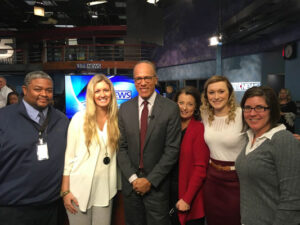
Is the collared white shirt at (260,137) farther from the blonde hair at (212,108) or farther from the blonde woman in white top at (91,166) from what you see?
the blonde woman in white top at (91,166)

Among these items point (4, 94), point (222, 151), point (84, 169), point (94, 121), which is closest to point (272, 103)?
point (222, 151)

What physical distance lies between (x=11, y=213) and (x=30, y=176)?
29 cm

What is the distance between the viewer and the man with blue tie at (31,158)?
1655mm

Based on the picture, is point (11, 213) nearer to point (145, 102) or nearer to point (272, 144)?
point (145, 102)

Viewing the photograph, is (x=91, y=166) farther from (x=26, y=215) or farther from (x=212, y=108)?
(x=212, y=108)

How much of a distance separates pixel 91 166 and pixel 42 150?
0.36 metres

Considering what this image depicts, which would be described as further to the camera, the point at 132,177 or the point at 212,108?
the point at 212,108

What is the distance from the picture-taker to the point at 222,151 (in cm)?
180

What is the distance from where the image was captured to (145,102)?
6.30ft

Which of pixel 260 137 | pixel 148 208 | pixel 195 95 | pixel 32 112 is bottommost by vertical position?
pixel 148 208

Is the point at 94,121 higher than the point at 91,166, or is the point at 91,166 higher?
the point at 94,121

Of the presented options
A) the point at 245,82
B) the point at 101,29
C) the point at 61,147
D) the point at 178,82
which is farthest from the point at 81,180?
the point at 101,29

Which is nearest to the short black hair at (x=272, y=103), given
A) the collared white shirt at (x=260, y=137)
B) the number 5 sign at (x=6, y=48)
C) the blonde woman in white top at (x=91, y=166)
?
the collared white shirt at (x=260, y=137)

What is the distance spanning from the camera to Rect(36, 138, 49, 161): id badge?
1.70 m
